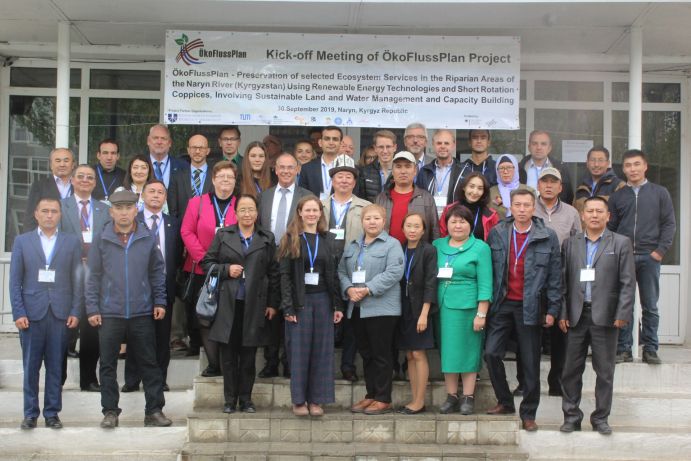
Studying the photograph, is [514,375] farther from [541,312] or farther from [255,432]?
[255,432]

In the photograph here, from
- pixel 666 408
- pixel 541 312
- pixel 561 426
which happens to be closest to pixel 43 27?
pixel 541 312

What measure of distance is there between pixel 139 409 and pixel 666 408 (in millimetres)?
4452

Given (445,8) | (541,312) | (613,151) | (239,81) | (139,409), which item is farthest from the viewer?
(613,151)

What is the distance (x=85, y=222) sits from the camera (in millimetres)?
6418

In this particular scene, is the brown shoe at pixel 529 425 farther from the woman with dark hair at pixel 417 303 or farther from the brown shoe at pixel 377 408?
the brown shoe at pixel 377 408

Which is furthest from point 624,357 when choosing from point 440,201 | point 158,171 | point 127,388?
point 158,171

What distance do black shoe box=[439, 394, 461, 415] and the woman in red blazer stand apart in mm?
1890

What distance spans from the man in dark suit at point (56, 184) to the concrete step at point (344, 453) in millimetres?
2543

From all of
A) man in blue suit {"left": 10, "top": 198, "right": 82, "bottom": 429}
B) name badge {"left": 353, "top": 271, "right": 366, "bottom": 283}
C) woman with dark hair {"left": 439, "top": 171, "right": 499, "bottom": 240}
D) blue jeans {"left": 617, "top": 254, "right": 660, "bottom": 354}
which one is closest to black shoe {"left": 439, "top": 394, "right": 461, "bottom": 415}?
name badge {"left": 353, "top": 271, "right": 366, "bottom": 283}

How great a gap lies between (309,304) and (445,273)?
110cm

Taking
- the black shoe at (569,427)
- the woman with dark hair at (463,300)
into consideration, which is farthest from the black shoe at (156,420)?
the black shoe at (569,427)

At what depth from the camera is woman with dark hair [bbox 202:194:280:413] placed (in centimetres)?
584

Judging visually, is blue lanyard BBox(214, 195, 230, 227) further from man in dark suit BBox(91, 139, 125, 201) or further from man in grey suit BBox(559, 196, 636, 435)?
man in grey suit BBox(559, 196, 636, 435)

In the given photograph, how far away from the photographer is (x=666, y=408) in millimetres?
6406
